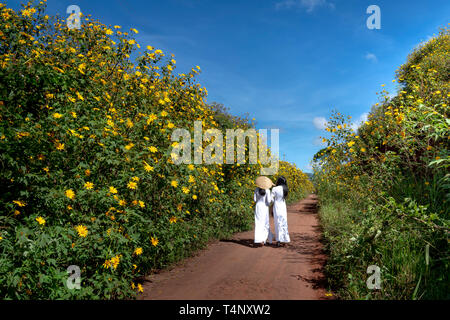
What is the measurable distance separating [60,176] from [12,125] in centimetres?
71

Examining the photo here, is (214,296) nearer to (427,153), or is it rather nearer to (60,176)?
(60,176)

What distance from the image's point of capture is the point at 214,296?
3385mm

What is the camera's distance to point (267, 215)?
21.1 ft

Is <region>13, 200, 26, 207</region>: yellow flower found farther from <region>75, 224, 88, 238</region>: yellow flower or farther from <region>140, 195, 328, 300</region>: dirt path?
<region>140, 195, 328, 300</region>: dirt path

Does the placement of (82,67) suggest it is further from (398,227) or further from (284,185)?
(284,185)

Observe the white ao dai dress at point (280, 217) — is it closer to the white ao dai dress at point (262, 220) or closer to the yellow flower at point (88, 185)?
the white ao dai dress at point (262, 220)

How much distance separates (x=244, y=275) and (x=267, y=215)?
2435mm

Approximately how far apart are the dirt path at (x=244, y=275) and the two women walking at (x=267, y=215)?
29 cm

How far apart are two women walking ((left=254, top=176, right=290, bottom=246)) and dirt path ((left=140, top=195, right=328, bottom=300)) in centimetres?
29

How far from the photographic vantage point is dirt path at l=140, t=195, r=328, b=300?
137 inches

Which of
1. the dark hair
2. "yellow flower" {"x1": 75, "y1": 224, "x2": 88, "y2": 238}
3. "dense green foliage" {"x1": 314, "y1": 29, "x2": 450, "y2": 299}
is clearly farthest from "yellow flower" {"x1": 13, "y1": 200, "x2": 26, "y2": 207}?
the dark hair

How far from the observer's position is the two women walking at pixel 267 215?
6363mm

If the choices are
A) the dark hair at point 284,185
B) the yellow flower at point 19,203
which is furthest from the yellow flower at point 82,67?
the dark hair at point 284,185
